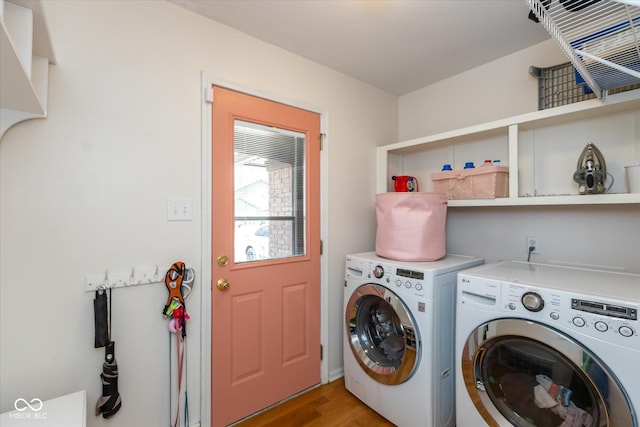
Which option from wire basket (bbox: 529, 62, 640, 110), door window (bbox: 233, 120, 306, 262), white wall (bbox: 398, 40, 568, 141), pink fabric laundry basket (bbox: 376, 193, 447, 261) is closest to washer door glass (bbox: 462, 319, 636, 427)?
pink fabric laundry basket (bbox: 376, 193, 447, 261)

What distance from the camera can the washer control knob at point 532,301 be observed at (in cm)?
120

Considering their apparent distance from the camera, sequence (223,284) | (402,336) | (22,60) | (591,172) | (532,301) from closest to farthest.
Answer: (22,60)
(532,301)
(591,172)
(223,284)
(402,336)

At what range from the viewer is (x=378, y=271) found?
183 cm

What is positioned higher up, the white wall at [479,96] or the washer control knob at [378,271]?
the white wall at [479,96]

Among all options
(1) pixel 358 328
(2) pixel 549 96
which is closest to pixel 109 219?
(1) pixel 358 328

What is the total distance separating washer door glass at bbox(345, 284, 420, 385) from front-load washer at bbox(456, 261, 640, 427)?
27 cm

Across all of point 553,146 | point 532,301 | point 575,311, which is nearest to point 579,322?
point 575,311

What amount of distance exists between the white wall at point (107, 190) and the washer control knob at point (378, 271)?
1.03 m

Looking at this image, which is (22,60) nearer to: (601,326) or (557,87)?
(601,326)

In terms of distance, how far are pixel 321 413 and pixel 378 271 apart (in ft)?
3.14

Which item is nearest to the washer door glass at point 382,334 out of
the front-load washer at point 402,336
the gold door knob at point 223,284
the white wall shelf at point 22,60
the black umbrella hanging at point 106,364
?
the front-load washer at point 402,336

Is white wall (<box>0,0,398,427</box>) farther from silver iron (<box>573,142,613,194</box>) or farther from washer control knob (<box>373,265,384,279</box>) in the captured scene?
silver iron (<box>573,142,613,194</box>)

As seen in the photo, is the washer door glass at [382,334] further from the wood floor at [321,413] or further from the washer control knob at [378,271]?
the wood floor at [321,413]

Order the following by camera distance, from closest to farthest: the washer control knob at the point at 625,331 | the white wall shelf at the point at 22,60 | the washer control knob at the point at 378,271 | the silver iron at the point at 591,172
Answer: the white wall shelf at the point at 22,60 < the washer control knob at the point at 625,331 < the silver iron at the point at 591,172 < the washer control knob at the point at 378,271
